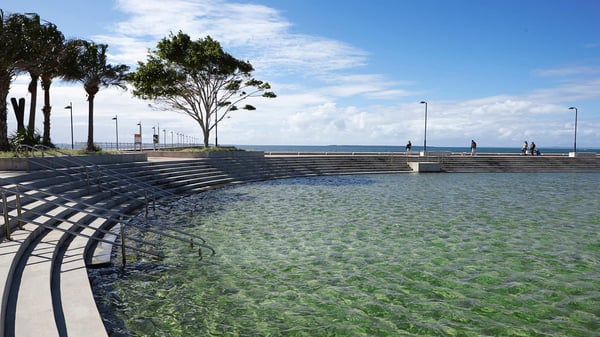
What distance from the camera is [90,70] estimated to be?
2755cm

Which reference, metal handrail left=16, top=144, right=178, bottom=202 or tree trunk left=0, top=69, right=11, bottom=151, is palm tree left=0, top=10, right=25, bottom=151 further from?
metal handrail left=16, top=144, right=178, bottom=202

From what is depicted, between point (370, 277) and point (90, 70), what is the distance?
A: 26635 millimetres

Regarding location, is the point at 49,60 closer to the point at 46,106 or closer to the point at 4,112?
the point at 4,112

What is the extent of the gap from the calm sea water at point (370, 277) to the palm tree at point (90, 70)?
16.1 meters

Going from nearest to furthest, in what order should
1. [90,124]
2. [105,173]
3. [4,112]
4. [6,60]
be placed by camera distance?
[105,173] < [6,60] < [4,112] < [90,124]

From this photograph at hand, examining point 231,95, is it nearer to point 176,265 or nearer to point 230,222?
point 230,222

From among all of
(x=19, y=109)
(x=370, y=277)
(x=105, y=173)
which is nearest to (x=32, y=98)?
(x=19, y=109)

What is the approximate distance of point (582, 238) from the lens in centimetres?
1107

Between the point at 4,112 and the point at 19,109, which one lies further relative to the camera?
the point at 19,109

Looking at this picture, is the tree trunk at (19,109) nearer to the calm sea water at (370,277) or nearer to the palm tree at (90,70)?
the palm tree at (90,70)

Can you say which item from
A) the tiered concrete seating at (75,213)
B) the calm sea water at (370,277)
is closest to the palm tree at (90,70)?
the tiered concrete seating at (75,213)

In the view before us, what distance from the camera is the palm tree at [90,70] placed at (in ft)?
83.1

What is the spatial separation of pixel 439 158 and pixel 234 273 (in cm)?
3459

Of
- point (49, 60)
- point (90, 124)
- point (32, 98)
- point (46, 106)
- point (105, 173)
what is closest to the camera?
point (105, 173)
